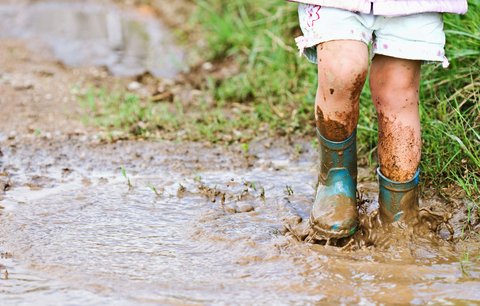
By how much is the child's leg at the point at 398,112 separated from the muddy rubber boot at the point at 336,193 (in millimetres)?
Result: 119

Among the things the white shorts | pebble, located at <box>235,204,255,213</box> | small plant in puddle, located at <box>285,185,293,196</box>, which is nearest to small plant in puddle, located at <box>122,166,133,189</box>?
pebble, located at <box>235,204,255,213</box>

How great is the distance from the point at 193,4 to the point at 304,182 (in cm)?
407

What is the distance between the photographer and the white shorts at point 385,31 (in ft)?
8.50

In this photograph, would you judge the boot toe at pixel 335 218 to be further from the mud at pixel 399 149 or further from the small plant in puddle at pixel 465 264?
the small plant in puddle at pixel 465 264

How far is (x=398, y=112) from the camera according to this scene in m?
2.72

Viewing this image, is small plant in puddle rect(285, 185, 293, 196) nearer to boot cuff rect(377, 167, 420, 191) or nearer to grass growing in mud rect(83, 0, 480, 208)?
grass growing in mud rect(83, 0, 480, 208)

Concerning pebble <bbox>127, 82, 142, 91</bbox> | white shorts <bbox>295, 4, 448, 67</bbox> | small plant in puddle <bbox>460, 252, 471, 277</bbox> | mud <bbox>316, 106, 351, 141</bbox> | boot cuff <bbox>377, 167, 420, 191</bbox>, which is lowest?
small plant in puddle <bbox>460, 252, 471, 277</bbox>

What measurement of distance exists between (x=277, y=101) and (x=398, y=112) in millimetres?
1908

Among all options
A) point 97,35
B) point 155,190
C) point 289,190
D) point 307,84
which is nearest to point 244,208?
point 289,190

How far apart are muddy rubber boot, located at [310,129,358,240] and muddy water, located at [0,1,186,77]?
2763 mm

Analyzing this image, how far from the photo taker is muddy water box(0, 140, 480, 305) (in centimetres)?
239

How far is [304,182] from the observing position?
3.46 meters

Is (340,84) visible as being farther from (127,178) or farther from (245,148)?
(245,148)

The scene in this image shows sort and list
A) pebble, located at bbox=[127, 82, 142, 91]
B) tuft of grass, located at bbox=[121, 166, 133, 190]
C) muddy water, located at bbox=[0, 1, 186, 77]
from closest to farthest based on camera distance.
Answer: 1. tuft of grass, located at bbox=[121, 166, 133, 190]
2. pebble, located at bbox=[127, 82, 142, 91]
3. muddy water, located at bbox=[0, 1, 186, 77]
